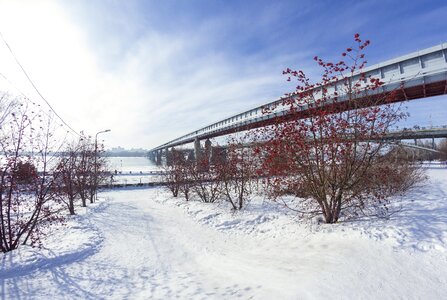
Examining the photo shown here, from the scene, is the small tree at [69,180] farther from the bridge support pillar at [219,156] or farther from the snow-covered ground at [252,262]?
the bridge support pillar at [219,156]

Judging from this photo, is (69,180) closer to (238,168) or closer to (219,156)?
(219,156)

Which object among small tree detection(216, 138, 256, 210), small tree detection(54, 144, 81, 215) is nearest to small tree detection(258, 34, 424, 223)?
small tree detection(216, 138, 256, 210)

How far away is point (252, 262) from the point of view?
19.3 feet

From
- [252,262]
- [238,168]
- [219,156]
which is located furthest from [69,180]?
[252,262]

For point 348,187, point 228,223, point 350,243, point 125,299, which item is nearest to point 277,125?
point 348,187

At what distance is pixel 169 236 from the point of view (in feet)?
28.2

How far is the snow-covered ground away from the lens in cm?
420

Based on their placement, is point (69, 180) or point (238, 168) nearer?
point (238, 168)

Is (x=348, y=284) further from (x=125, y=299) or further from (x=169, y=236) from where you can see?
(x=169, y=236)

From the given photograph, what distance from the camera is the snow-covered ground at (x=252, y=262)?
4195mm

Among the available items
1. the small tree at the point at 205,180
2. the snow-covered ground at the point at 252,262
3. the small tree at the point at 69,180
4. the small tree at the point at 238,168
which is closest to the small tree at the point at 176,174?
the small tree at the point at 205,180

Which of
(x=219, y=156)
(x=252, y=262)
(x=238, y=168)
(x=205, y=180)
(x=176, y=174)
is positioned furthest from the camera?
(x=176, y=174)

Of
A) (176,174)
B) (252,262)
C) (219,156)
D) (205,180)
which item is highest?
(219,156)

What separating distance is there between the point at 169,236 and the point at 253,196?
6.49 m
